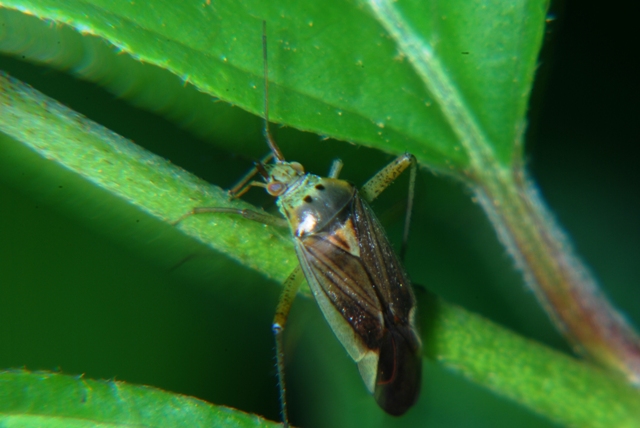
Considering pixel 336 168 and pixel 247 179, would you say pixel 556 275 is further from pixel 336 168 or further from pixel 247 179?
pixel 247 179

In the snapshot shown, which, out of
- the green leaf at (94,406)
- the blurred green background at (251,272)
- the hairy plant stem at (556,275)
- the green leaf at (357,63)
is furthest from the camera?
the blurred green background at (251,272)

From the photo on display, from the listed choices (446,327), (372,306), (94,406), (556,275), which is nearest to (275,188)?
(372,306)

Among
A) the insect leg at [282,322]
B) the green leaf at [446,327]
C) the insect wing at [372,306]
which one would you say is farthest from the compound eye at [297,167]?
the green leaf at [446,327]

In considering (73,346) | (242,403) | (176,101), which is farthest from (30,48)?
(242,403)

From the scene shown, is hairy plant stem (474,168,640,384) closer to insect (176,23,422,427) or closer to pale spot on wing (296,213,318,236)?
insect (176,23,422,427)

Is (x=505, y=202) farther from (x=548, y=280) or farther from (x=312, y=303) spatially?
(x=312, y=303)

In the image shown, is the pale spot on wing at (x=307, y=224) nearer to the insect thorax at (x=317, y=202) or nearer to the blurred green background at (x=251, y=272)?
the insect thorax at (x=317, y=202)

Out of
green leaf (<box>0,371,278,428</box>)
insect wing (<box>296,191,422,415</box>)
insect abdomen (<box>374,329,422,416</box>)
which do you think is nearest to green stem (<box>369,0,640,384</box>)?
insect wing (<box>296,191,422,415</box>)
